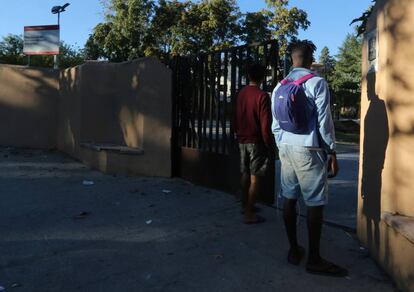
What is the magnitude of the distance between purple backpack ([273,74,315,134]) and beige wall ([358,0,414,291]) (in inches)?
27.5

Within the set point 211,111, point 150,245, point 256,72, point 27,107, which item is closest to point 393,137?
point 256,72

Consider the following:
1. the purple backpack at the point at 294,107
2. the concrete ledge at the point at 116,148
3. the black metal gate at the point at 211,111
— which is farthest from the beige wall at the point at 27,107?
the purple backpack at the point at 294,107

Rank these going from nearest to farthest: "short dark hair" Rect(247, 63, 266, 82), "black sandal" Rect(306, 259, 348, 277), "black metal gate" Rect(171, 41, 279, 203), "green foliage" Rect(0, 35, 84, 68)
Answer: "black sandal" Rect(306, 259, 348, 277) → "short dark hair" Rect(247, 63, 266, 82) → "black metal gate" Rect(171, 41, 279, 203) → "green foliage" Rect(0, 35, 84, 68)

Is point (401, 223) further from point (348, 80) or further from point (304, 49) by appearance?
point (348, 80)

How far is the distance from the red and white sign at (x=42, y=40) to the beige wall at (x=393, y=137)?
1318 centimetres

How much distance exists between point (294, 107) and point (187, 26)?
30.3m

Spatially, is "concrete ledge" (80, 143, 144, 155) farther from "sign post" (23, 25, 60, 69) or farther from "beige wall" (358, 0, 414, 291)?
"sign post" (23, 25, 60, 69)

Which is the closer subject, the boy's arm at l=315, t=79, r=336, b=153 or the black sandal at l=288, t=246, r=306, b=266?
the boy's arm at l=315, t=79, r=336, b=153

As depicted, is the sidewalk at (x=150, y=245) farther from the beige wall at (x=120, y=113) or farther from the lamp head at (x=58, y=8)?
the lamp head at (x=58, y=8)

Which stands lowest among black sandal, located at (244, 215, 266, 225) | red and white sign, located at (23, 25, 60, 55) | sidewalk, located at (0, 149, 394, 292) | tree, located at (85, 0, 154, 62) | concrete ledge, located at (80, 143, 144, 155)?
sidewalk, located at (0, 149, 394, 292)

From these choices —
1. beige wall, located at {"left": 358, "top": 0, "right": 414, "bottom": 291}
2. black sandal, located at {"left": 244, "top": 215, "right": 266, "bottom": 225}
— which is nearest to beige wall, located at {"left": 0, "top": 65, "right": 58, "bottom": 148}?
black sandal, located at {"left": 244, "top": 215, "right": 266, "bottom": 225}

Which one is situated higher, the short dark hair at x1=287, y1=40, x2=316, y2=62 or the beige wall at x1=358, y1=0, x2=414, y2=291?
the short dark hair at x1=287, y1=40, x2=316, y2=62

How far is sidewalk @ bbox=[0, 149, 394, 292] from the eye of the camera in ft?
13.4

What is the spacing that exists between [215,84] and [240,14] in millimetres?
27252
